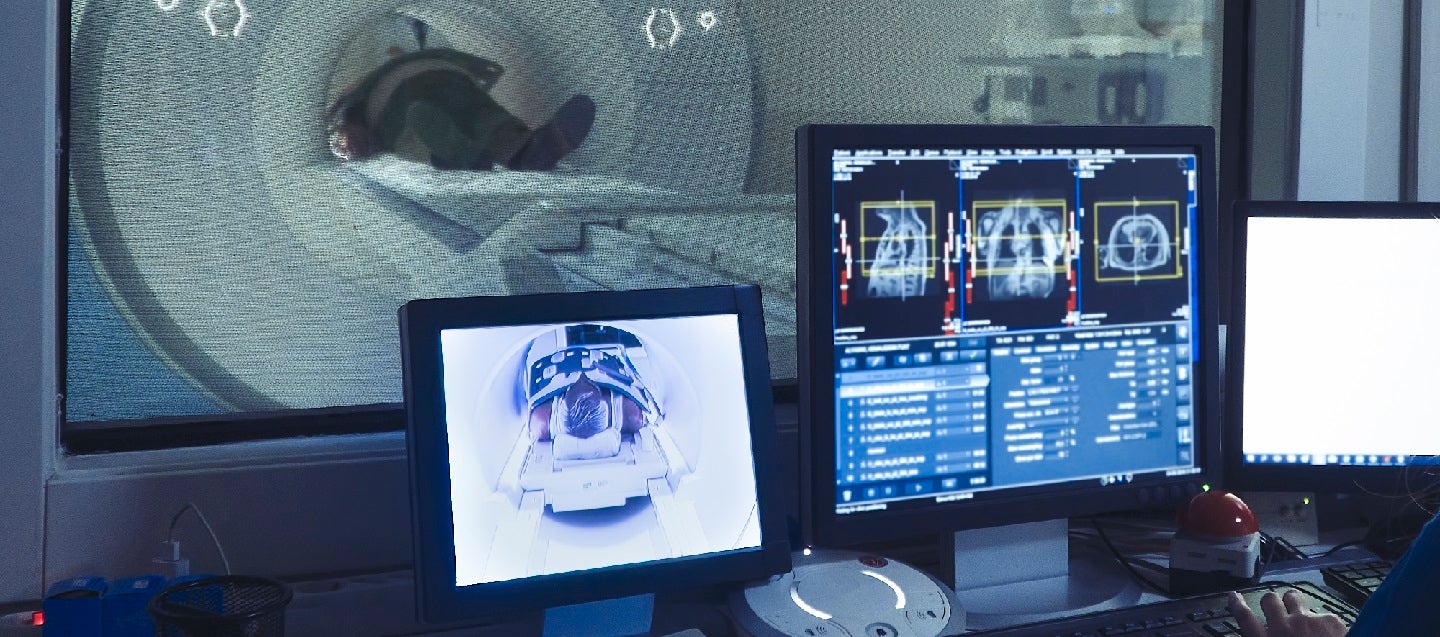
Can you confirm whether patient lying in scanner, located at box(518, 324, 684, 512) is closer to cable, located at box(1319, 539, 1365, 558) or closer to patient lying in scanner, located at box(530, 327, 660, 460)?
patient lying in scanner, located at box(530, 327, 660, 460)

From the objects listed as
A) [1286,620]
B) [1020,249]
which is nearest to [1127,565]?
[1286,620]

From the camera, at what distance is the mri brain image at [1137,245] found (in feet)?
4.63

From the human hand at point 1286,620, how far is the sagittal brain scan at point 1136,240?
386 millimetres

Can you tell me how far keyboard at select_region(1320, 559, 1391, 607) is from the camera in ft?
4.65

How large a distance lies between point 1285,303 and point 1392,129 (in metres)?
0.59

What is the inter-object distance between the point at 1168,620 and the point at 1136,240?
436 mm

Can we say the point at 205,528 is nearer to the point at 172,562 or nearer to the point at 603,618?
the point at 172,562

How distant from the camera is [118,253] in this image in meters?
1.36

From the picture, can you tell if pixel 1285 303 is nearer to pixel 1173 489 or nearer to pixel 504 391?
pixel 1173 489

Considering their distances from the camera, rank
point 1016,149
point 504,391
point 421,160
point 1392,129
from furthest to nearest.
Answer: point 1392,129 → point 421,160 → point 1016,149 → point 504,391

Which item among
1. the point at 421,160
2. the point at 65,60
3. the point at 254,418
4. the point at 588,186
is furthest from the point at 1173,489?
the point at 65,60

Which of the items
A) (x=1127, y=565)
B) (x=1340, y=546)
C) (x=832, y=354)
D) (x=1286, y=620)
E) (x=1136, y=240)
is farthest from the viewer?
(x=1340, y=546)

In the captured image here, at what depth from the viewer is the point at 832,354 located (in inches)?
51.7
